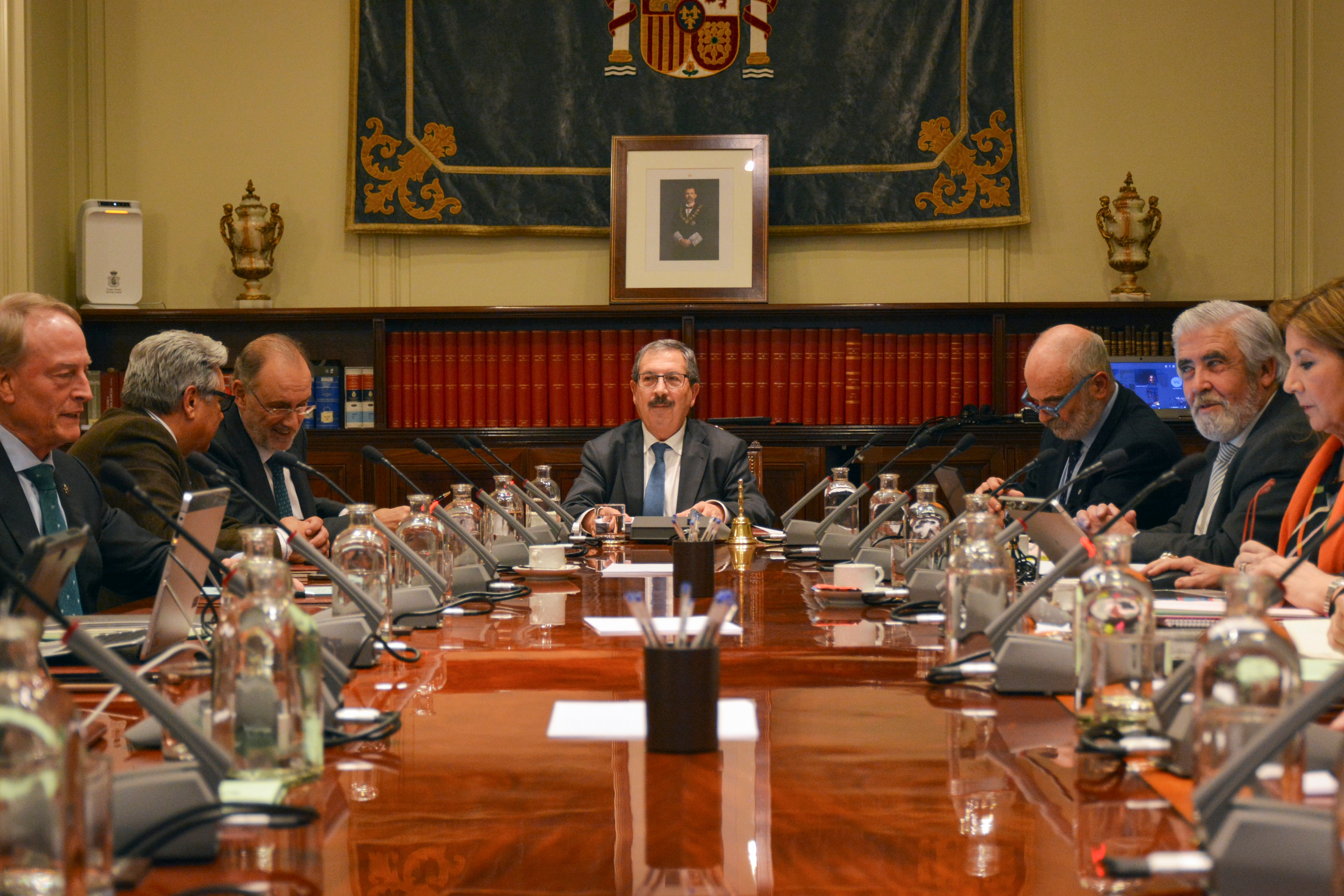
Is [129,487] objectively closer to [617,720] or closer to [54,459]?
[617,720]

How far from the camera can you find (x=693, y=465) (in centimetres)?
438

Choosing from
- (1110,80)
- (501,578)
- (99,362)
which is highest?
(1110,80)

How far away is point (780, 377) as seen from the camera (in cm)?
533

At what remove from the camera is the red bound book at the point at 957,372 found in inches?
208

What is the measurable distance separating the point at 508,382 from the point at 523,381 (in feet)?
0.21

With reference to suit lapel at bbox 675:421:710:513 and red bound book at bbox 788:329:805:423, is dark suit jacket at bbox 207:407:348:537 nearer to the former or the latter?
suit lapel at bbox 675:421:710:513

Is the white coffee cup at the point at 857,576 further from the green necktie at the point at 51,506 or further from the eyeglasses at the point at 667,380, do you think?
the eyeglasses at the point at 667,380

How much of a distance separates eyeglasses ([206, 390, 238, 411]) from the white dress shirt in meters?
0.72

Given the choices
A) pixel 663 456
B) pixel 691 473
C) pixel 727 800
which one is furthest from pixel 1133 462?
pixel 727 800

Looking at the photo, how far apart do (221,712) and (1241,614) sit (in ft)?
2.93

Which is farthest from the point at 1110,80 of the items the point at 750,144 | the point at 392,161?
the point at 392,161

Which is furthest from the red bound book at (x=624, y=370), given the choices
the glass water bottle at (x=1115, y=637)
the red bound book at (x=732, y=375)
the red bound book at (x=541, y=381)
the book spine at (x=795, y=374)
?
the glass water bottle at (x=1115, y=637)

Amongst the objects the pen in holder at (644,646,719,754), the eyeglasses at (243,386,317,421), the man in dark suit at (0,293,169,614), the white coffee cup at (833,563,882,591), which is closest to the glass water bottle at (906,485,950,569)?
the white coffee cup at (833,563,882,591)

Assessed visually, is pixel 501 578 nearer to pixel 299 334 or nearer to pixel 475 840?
pixel 475 840
